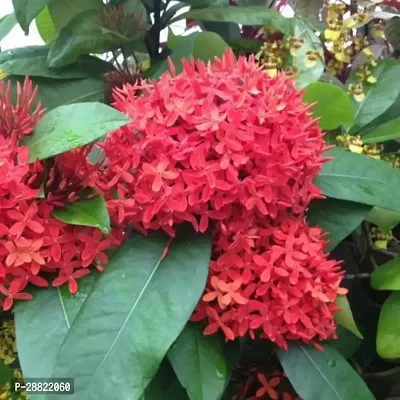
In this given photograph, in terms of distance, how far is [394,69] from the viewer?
0.78 meters

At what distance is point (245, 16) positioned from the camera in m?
0.73

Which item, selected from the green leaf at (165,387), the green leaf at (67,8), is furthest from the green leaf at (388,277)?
the green leaf at (67,8)

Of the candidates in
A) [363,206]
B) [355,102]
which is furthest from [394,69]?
[363,206]

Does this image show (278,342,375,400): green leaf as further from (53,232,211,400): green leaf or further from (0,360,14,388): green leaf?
(0,360,14,388): green leaf

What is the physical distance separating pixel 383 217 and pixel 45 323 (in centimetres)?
37

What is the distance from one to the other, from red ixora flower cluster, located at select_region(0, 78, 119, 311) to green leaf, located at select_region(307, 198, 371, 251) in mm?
216

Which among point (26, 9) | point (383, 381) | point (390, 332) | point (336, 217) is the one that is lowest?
point (383, 381)

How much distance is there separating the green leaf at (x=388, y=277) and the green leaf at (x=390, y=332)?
23 millimetres

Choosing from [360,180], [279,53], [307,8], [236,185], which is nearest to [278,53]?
[279,53]

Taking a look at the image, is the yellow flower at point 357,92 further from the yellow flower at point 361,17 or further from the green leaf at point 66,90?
the green leaf at point 66,90

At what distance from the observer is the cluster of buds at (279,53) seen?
0.75m

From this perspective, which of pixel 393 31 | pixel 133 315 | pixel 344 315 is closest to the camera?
pixel 133 315

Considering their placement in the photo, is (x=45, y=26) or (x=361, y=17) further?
(x=45, y=26)

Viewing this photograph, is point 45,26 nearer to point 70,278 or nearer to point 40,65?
point 40,65
